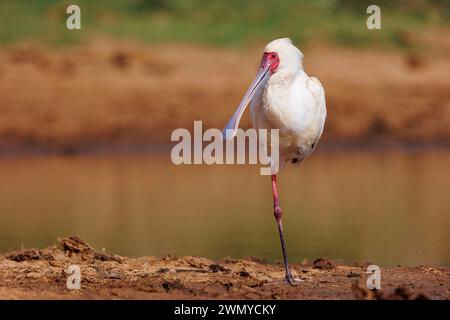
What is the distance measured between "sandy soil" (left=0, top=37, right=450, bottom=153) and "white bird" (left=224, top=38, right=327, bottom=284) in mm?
9874

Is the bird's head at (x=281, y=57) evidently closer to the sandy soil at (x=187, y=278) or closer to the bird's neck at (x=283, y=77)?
the bird's neck at (x=283, y=77)

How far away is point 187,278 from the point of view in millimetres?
8555

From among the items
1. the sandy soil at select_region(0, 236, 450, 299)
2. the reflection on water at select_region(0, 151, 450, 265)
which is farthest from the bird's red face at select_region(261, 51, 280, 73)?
the reflection on water at select_region(0, 151, 450, 265)

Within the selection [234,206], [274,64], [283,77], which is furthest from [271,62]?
[234,206]

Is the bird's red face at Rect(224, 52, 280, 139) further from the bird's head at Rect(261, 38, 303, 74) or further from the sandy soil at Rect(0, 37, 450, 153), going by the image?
the sandy soil at Rect(0, 37, 450, 153)

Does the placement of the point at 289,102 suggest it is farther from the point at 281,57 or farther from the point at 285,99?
the point at 281,57

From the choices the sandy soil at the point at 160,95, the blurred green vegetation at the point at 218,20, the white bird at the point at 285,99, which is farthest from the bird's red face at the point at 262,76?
the blurred green vegetation at the point at 218,20

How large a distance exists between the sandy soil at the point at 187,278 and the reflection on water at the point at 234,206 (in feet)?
4.17

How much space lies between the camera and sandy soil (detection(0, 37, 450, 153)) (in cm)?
1902

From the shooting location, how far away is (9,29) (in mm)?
21297

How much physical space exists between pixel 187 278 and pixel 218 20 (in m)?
14.5

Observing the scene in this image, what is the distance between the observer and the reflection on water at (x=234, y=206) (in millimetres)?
11281

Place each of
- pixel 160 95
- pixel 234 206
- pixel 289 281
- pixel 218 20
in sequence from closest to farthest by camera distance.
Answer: pixel 289 281
pixel 234 206
pixel 160 95
pixel 218 20

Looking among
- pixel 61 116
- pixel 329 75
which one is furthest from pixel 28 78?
pixel 329 75
